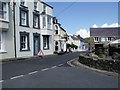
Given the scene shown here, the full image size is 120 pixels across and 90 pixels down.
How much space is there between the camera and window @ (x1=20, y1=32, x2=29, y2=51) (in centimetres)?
2208

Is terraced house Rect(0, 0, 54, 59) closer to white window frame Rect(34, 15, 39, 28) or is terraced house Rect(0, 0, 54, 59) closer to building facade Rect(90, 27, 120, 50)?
white window frame Rect(34, 15, 39, 28)

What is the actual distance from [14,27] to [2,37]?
234 cm

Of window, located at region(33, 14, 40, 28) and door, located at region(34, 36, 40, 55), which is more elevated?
window, located at region(33, 14, 40, 28)

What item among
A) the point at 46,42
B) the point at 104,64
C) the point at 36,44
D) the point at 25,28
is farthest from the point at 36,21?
the point at 104,64

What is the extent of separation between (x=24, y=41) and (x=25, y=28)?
1654 millimetres

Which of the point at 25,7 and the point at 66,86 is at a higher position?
the point at 25,7

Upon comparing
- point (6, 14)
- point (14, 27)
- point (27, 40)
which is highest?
point (6, 14)

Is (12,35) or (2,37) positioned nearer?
(2,37)

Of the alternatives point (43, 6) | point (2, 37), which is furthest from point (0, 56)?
point (43, 6)

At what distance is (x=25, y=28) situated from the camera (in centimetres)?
2261

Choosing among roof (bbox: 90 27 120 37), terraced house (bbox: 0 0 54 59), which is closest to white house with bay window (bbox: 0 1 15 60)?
terraced house (bbox: 0 0 54 59)

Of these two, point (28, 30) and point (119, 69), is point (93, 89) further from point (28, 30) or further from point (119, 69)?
point (28, 30)

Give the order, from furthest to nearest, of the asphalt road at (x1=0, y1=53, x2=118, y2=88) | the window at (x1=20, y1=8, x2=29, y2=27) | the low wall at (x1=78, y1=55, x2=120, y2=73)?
the window at (x1=20, y1=8, x2=29, y2=27), the low wall at (x1=78, y1=55, x2=120, y2=73), the asphalt road at (x1=0, y1=53, x2=118, y2=88)

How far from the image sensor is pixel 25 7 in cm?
2273
